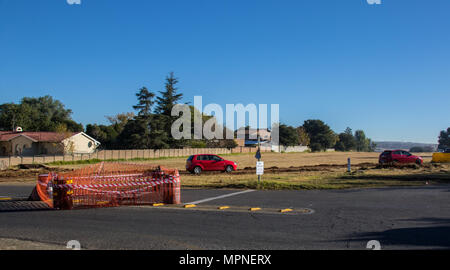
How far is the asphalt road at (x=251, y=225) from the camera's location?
803 centimetres

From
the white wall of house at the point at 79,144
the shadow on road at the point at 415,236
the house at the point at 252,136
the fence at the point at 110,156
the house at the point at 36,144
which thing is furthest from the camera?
the house at the point at 252,136


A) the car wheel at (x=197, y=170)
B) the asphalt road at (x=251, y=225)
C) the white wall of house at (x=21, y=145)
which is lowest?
the asphalt road at (x=251, y=225)

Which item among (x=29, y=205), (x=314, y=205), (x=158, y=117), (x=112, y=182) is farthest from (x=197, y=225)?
(x=158, y=117)

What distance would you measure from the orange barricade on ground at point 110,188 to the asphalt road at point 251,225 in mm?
943

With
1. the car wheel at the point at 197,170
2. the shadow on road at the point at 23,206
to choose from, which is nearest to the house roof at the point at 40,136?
the car wheel at the point at 197,170

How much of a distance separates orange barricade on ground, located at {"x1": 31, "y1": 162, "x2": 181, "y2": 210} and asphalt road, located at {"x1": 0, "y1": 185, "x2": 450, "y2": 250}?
3.09ft

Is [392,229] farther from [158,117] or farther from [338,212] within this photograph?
[158,117]

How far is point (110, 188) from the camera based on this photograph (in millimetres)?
14500

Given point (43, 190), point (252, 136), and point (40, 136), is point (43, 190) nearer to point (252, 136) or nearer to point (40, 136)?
point (40, 136)

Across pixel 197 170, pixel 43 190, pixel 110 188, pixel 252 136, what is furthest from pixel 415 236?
pixel 252 136

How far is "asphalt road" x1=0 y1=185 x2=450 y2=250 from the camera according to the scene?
8.03 m

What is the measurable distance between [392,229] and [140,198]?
8991mm

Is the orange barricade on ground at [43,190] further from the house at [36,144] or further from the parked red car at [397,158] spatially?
the house at [36,144]

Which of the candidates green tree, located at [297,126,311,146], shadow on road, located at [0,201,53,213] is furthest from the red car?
green tree, located at [297,126,311,146]
